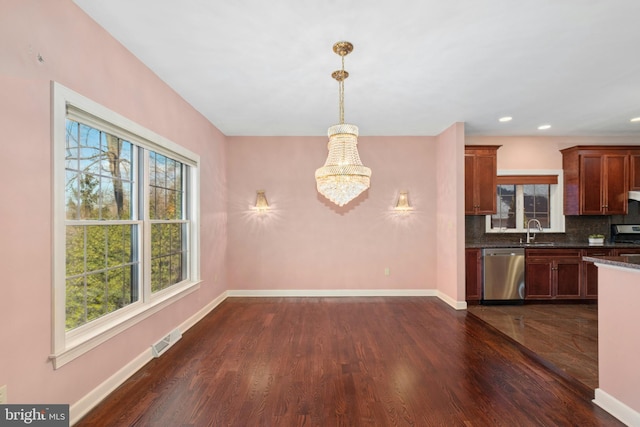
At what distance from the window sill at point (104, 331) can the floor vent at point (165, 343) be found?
318 mm

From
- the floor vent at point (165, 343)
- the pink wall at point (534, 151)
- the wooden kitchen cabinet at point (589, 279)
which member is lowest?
the floor vent at point (165, 343)

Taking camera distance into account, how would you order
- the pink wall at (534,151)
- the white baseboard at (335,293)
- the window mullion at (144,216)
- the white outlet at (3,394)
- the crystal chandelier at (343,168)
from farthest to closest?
1. the pink wall at (534,151)
2. the white baseboard at (335,293)
3. the window mullion at (144,216)
4. the crystal chandelier at (343,168)
5. the white outlet at (3,394)

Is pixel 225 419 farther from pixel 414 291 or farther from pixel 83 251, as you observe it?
pixel 414 291

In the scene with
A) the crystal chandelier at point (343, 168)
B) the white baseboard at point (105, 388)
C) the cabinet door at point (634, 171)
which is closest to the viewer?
the white baseboard at point (105, 388)

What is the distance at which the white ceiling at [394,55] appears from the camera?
6.80ft

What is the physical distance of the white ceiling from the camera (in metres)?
2.07

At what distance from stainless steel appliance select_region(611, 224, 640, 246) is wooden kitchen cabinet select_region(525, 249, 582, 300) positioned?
118 centimetres

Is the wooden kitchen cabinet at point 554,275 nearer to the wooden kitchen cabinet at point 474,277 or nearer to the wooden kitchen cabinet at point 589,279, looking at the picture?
the wooden kitchen cabinet at point 589,279

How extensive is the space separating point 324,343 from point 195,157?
2.81 meters

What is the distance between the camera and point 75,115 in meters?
2.02

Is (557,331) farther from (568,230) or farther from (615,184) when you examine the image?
(615,184)

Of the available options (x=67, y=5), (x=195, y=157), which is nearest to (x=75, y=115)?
(x=67, y=5)

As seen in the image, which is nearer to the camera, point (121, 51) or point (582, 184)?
point (121, 51)

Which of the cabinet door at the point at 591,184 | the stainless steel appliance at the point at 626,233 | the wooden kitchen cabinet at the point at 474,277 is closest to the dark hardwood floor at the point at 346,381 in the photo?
the wooden kitchen cabinet at the point at 474,277
